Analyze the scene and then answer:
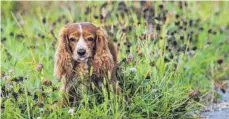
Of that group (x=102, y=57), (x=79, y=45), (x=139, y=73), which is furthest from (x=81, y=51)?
(x=139, y=73)

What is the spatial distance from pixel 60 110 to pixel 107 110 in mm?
399

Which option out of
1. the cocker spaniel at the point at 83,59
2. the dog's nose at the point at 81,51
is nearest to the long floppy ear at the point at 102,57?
the cocker spaniel at the point at 83,59

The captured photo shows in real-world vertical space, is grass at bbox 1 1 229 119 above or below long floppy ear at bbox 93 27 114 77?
below

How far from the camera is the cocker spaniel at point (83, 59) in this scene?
5508 millimetres

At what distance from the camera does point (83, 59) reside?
5543 mm

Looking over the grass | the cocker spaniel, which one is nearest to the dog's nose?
the cocker spaniel

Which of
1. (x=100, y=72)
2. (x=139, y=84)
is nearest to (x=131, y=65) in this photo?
(x=139, y=84)

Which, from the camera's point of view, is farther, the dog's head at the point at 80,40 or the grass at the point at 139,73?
the grass at the point at 139,73

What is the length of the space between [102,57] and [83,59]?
16 cm

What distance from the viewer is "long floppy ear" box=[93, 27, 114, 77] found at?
556 centimetres

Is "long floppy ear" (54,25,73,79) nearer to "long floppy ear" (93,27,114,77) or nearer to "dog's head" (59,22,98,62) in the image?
"dog's head" (59,22,98,62)

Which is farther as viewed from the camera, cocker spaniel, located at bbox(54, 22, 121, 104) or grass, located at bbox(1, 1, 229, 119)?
grass, located at bbox(1, 1, 229, 119)

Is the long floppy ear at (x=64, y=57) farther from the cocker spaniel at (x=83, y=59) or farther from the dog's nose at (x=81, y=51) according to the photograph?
the dog's nose at (x=81, y=51)

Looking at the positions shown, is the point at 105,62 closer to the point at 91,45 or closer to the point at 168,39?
the point at 91,45
